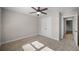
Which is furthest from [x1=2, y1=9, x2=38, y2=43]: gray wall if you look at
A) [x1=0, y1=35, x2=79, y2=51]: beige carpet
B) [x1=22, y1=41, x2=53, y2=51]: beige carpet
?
[x1=22, y1=41, x2=53, y2=51]: beige carpet

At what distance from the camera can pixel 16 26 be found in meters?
1.04

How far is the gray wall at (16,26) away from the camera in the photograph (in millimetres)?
953

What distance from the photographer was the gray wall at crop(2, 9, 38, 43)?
0.95m

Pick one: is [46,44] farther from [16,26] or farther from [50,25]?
[16,26]

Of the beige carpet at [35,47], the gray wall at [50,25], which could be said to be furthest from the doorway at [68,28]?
the beige carpet at [35,47]

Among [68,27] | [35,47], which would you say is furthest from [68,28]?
[35,47]

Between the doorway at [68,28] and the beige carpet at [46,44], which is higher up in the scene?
the doorway at [68,28]

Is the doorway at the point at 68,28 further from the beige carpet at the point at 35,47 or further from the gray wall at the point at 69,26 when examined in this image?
the beige carpet at the point at 35,47

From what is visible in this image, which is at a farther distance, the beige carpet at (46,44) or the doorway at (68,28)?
the doorway at (68,28)

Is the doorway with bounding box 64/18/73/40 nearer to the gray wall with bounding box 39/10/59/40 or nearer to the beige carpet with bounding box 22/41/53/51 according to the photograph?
the gray wall with bounding box 39/10/59/40
